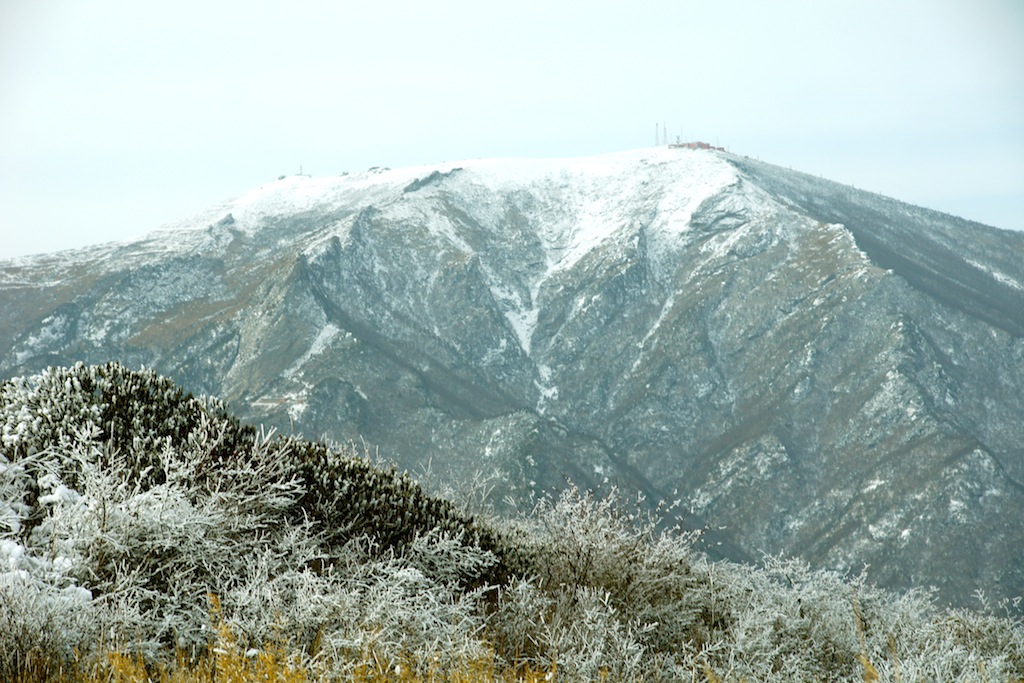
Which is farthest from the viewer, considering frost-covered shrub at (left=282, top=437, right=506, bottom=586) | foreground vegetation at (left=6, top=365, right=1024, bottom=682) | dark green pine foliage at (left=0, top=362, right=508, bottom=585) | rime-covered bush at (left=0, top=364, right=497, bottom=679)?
frost-covered shrub at (left=282, top=437, right=506, bottom=586)

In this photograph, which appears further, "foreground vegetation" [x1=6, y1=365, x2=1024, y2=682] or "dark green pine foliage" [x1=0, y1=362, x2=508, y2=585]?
"dark green pine foliage" [x1=0, y1=362, x2=508, y2=585]

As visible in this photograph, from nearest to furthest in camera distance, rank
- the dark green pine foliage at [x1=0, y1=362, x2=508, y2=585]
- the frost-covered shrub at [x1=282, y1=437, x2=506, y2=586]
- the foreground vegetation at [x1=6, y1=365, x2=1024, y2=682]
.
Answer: the foreground vegetation at [x1=6, y1=365, x2=1024, y2=682] < the dark green pine foliage at [x1=0, y1=362, x2=508, y2=585] < the frost-covered shrub at [x1=282, y1=437, x2=506, y2=586]

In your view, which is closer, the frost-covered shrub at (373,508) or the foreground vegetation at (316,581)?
the foreground vegetation at (316,581)

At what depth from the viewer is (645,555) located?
12664 millimetres

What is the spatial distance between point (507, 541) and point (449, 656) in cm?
496

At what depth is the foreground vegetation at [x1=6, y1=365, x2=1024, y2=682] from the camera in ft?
24.3

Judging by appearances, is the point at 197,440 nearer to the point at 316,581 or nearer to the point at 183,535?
the point at 183,535

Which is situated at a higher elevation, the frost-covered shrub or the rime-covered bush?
the rime-covered bush

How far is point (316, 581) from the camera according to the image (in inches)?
337

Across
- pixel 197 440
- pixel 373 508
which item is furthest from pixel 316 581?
pixel 197 440

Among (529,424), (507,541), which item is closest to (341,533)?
(507,541)

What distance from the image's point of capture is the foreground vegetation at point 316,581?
742cm

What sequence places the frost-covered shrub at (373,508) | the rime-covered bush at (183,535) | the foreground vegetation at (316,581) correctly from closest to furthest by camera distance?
the foreground vegetation at (316,581), the rime-covered bush at (183,535), the frost-covered shrub at (373,508)

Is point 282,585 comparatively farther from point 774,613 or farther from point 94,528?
point 774,613
